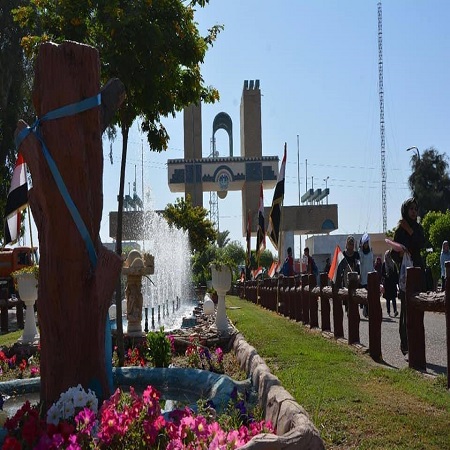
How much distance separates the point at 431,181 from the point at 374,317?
4662 cm

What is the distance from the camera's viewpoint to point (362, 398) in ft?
17.9

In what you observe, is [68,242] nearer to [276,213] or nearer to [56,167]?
[56,167]

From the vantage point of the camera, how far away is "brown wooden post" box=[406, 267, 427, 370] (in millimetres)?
7488

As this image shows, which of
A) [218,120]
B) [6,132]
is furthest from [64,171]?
[218,120]

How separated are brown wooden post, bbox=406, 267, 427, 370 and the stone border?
215cm

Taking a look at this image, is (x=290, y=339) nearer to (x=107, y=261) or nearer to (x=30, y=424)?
(x=107, y=261)

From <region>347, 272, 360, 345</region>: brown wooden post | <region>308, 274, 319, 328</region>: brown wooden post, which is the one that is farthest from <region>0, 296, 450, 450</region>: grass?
<region>308, 274, 319, 328</region>: brown wooden post

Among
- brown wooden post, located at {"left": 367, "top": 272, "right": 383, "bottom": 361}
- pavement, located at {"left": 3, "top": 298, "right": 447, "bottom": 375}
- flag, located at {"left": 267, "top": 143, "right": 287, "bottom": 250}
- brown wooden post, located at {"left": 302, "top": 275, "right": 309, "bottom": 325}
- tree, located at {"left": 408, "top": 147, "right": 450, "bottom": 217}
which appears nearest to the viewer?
pavement, located at {"left": 3, "top": 298, "right": 447, "bottom": 375}

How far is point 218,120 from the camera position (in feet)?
338

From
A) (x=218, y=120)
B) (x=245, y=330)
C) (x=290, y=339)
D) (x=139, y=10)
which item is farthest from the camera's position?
(x=218, y=120)

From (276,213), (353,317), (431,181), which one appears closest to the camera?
(353,317)

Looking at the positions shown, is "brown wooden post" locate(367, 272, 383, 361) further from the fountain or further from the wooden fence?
the fountain

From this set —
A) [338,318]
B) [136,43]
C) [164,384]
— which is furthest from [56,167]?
[338,318]

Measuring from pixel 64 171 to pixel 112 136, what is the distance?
20.4m
